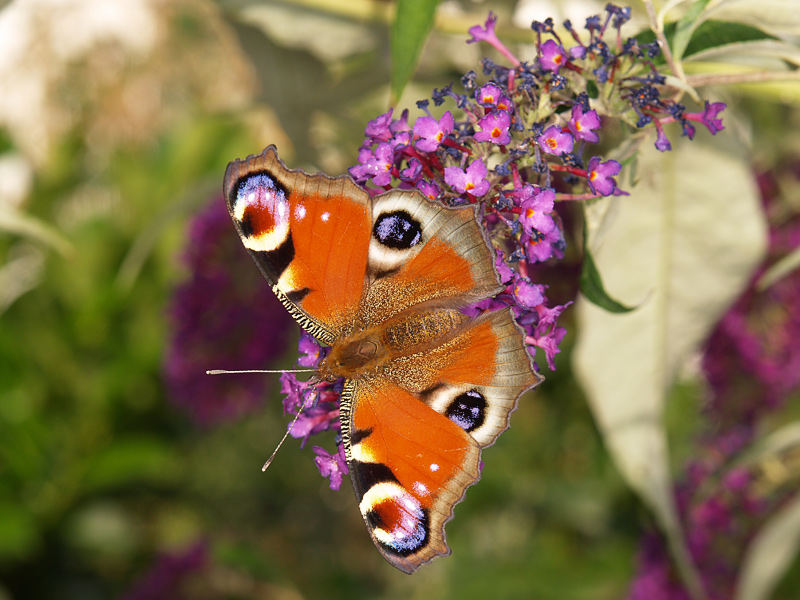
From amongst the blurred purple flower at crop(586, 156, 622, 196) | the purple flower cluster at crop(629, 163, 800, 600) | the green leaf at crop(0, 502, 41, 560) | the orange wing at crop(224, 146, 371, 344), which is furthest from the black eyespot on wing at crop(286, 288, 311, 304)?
the green leaf at crop(0, 502, 41, 560)

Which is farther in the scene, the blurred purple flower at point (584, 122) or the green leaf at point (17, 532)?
the green leaf at point (17, 532)

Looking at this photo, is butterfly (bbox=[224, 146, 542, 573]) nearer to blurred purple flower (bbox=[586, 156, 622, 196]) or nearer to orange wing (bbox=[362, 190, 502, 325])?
orange wing (bbox=[362, 190, 502, 325])

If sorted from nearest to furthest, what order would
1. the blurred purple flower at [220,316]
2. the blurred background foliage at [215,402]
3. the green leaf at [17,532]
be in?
the blurred background foliage at [215,402] → the blurred purple flower at [220,316] → the green leaf at [17,532]

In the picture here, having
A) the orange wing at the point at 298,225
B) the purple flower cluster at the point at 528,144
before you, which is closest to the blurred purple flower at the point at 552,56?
the purple flower cluster at the point at 528,144

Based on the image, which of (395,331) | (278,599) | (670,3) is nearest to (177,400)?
(278,599)

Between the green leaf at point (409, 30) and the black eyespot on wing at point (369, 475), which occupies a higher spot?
the green leaf at point (409, 30)

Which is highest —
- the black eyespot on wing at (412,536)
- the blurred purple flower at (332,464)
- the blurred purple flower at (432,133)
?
the blurred purple flower at (432,133)

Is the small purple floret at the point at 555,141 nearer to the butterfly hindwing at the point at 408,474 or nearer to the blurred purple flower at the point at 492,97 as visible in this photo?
the blurred purple flower at the point at 492,97

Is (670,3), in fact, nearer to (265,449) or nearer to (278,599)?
(278,599)
